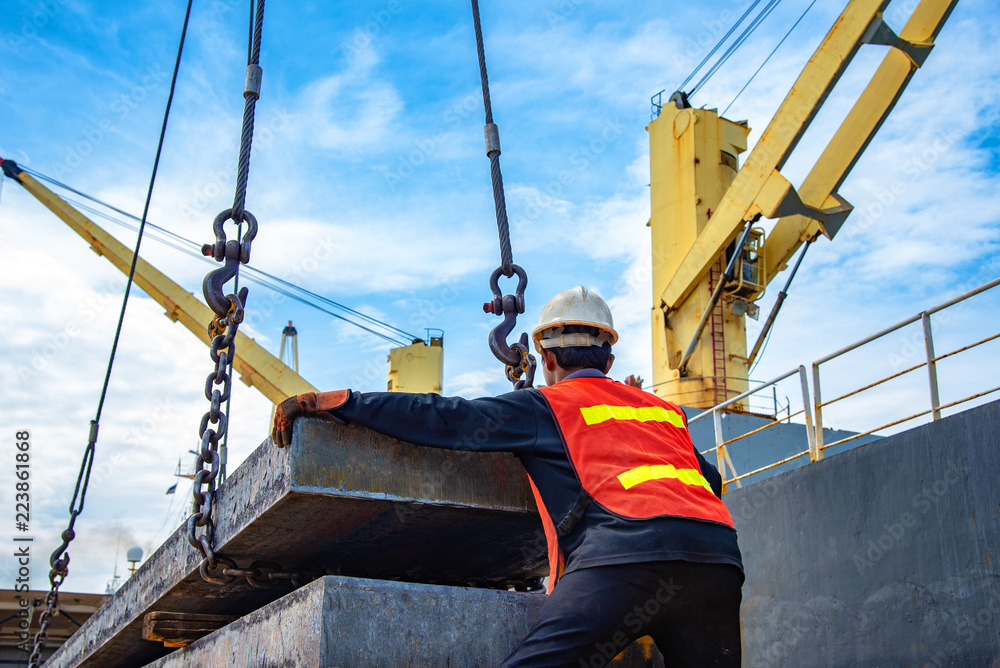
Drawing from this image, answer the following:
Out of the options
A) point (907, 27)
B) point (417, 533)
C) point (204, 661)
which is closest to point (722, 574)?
point (417, 533)

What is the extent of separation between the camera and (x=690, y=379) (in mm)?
14984

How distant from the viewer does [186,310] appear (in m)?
20.2

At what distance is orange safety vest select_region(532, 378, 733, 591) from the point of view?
92.2 inches

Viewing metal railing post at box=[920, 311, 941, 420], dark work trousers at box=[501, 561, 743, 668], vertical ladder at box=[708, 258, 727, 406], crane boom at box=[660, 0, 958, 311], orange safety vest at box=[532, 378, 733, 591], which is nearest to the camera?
dark work trousers at box=[501, 561, 743, 668]

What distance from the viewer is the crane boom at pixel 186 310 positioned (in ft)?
64.5

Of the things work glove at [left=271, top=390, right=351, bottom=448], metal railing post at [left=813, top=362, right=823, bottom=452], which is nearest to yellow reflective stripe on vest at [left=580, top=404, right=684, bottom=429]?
work glove at [left=271, top=390, right=351, bottom=448]

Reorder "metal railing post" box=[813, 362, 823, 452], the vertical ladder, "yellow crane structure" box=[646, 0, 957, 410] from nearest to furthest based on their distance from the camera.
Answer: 1. "metal railing post" box=[813, 362, 823, 452]
2. "yellow crane structure" box=[646, 0, 957, 410]
3. the vertical ladder

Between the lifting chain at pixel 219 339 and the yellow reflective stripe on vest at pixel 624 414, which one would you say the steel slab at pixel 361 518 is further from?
the yellow reflective stripe on vest at pixel 624 414

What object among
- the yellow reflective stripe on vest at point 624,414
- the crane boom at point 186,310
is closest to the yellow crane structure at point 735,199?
the crane boom at point 186,310

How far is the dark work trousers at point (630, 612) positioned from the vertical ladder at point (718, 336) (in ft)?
41.8

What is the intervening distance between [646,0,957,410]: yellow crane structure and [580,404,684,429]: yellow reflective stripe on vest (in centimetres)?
1142

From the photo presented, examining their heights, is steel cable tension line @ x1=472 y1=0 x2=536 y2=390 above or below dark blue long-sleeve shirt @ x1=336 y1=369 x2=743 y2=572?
above

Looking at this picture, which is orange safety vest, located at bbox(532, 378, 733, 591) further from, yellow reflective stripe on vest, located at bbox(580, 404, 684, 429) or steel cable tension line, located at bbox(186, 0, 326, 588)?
steel cable tension line, located at bbox(186, 0, 326, 588)

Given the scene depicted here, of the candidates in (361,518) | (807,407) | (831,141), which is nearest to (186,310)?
(831,141)
